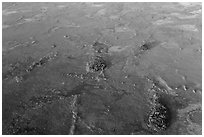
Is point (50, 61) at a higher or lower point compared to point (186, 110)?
higher

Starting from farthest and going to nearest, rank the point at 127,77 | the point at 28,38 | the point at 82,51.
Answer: the point at 28,38
the point at 82,51
the point at 127,77

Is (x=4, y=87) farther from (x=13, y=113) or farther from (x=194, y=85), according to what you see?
(x=194, y=85)

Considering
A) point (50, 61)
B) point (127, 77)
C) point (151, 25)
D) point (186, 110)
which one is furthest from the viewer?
point (151, 25)

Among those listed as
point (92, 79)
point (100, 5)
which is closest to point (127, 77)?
point (92, 79)

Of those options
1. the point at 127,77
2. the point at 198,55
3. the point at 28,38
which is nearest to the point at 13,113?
the point at 127,77

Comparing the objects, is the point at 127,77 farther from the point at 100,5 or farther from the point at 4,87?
the point at 100,5

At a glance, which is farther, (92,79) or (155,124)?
(92,79)
